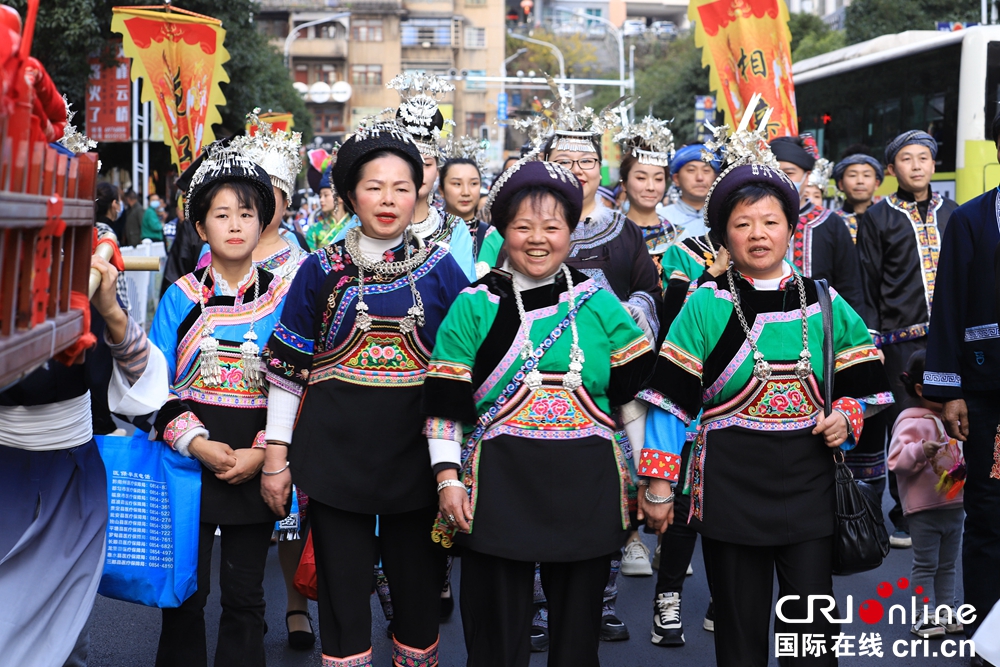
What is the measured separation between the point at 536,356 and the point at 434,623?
1.05m

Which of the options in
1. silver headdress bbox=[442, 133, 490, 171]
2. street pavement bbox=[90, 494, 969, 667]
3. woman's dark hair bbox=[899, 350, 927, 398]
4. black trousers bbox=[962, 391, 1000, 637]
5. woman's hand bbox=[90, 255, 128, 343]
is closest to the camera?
woman's hand bbox=[90, 255, 128, 343]

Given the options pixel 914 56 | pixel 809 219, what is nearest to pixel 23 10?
pixel 914 56

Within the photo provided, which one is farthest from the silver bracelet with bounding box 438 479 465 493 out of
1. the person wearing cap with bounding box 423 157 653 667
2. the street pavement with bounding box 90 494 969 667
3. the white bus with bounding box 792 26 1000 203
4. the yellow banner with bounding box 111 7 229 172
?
the white bus with bounding box 792 26 1000 203

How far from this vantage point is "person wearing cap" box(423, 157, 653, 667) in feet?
11.3

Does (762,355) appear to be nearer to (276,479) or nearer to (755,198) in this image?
(755,198)

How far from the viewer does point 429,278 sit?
384 cm

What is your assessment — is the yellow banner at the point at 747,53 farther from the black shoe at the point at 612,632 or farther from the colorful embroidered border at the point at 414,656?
the colorful embroidered border at the point at 414,656

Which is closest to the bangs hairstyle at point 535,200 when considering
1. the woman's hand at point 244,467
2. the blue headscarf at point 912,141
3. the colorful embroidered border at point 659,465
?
the colorful embroidered border at point 659,465

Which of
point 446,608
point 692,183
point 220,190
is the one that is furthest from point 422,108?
point 446,608

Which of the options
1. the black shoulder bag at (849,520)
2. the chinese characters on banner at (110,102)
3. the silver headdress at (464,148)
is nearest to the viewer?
the black shoulder bag at (849,520)

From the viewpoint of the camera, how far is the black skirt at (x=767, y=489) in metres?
3.70

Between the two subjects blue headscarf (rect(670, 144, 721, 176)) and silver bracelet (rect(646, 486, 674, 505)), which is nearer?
silver bracelet (rect(646, 486, 674, 505))

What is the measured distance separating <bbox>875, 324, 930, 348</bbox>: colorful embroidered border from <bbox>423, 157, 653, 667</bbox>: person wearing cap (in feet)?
12.8

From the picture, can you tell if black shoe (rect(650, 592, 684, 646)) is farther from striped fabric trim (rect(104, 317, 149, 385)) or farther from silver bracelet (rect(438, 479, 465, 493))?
striped fabric trim (rect(104, 317, 149, 385))
